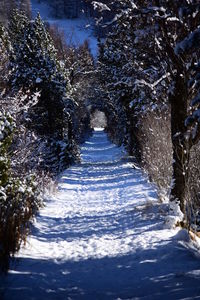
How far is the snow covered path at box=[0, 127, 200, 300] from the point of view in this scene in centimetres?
463

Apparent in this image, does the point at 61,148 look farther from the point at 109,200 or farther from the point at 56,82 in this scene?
the point at 109,200

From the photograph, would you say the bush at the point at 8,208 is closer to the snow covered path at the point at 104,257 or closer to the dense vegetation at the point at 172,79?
the snow covered path at the point at 104,257

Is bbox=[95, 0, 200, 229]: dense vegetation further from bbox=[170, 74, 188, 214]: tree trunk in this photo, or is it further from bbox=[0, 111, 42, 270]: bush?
bbox=[0, 111, 42, 270]: bush

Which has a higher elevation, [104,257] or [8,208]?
[8,208]

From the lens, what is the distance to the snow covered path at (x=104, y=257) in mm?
4629

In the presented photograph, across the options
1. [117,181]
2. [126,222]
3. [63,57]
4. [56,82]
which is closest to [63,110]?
[56,82]

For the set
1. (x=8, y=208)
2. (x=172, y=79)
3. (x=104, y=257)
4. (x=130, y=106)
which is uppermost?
(x=172, y=79)

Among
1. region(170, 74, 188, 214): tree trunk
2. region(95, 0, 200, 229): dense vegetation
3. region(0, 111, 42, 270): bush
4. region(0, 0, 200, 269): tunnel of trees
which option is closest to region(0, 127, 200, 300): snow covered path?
region(0, 111, 42, 270): bush

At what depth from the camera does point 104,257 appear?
6121mm

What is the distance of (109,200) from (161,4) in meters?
6.08

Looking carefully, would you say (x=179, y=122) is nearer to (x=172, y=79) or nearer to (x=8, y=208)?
(x=172, y=79)

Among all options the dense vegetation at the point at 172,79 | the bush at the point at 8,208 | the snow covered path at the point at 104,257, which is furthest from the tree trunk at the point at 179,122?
the bush at the point at 8,208

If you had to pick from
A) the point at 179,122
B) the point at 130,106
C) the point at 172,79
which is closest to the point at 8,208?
the point at 179,122

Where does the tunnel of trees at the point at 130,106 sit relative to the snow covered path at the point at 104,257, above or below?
above
